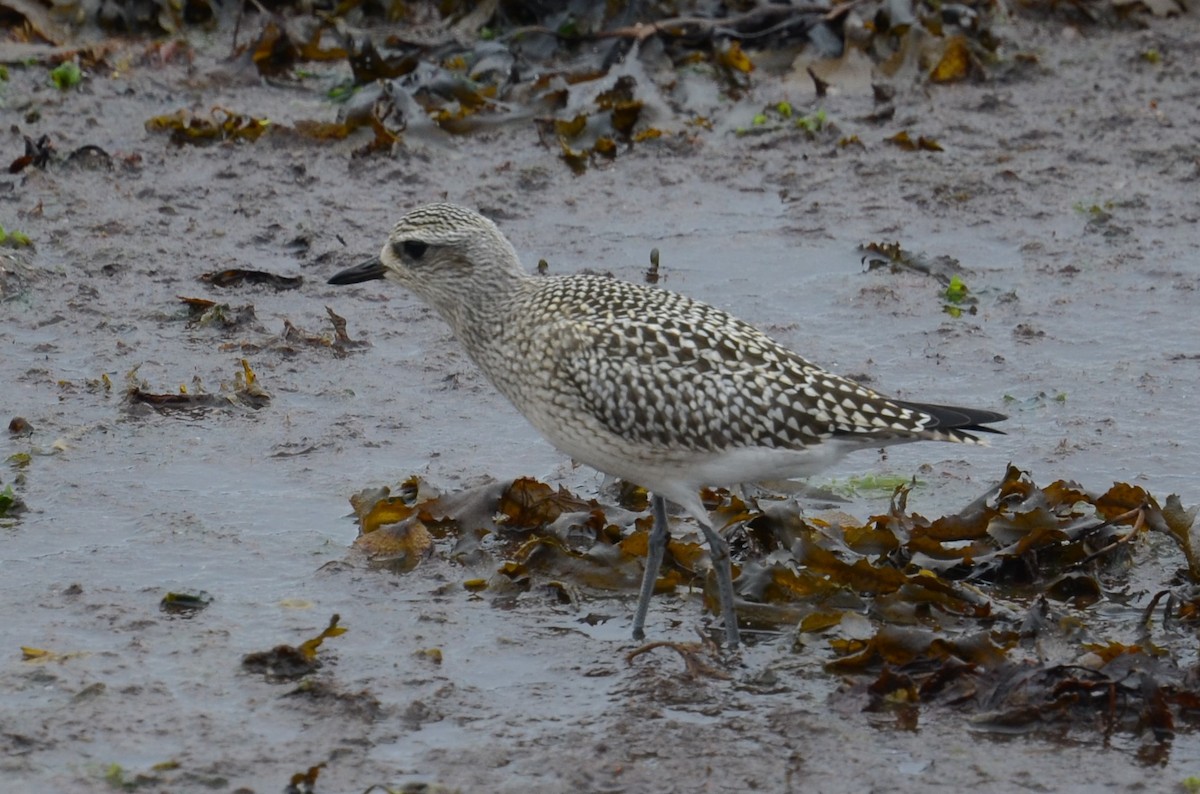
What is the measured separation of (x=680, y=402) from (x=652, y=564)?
2.47 ft

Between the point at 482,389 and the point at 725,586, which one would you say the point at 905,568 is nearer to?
the point at 725,586

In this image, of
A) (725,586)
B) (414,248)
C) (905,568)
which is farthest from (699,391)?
(414,248)

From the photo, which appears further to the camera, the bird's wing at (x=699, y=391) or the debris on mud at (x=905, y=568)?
the bird's wing at (x=699, y=391)

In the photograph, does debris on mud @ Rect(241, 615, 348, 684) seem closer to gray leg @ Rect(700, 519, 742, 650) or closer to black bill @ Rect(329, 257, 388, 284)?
gray leg @ Rect(700, 519, 742, 650)

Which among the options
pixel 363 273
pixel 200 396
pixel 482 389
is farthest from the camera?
pixel 482 389

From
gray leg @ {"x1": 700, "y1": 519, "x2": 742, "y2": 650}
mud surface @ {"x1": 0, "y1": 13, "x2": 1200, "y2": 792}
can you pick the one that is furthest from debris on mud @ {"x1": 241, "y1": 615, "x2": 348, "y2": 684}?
gray leg @ {"x1": 700, "y1": 519, "x2": 742, "y2": 650}

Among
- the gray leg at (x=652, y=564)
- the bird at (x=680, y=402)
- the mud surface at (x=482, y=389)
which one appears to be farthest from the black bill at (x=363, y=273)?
the gray leg at (x=652, y=564)

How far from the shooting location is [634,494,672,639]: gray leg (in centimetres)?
698

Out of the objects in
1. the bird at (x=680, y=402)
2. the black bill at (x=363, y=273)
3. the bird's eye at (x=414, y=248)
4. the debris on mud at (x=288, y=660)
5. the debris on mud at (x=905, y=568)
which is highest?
the bird's eye at (x=414, y=248)

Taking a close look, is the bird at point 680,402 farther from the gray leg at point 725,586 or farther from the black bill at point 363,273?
the black bill at point 363,273

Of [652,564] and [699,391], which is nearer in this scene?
[699,391]

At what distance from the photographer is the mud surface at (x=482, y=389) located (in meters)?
6.04

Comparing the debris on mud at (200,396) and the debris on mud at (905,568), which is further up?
the debris on mud at (200,396)

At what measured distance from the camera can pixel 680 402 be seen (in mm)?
6637
